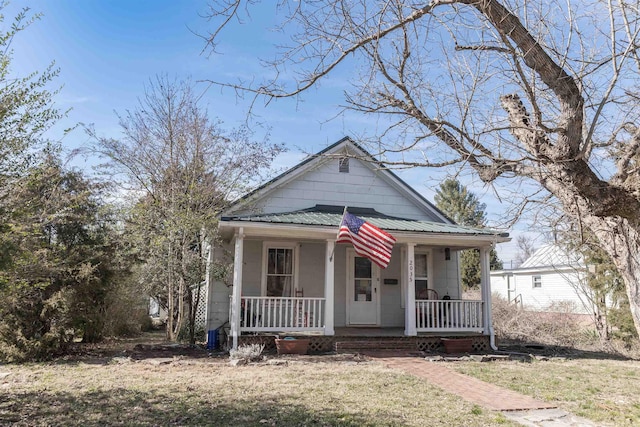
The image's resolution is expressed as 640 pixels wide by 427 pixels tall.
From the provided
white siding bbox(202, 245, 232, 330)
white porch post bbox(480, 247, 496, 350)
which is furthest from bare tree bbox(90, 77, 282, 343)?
white porch post bbox(480, 247, 496, 350)

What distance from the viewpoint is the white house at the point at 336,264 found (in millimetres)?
11055

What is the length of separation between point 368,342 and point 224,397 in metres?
5.26

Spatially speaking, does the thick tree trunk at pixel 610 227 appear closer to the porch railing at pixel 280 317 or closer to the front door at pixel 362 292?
the porch railing at pixel 280 317

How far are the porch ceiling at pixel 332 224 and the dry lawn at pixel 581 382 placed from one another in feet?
9.70

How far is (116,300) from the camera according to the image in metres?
12.8

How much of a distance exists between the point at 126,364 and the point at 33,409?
3407mm

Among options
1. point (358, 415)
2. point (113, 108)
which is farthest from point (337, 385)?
point (113, 108)

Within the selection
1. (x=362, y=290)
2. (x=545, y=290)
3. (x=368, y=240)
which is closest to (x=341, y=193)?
(x=362, y=290)

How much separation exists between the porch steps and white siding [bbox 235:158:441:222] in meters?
4.42

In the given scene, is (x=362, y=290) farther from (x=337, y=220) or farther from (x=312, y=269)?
(x=337, y=220)

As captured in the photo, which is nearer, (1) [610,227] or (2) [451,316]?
(1) [610,227]

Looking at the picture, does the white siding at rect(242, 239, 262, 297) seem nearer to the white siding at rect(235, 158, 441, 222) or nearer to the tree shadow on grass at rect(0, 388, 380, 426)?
the white siding at rect(235, 158, 441, 222)

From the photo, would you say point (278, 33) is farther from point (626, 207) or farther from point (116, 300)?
point (116, 300)

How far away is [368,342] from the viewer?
10992 mm
